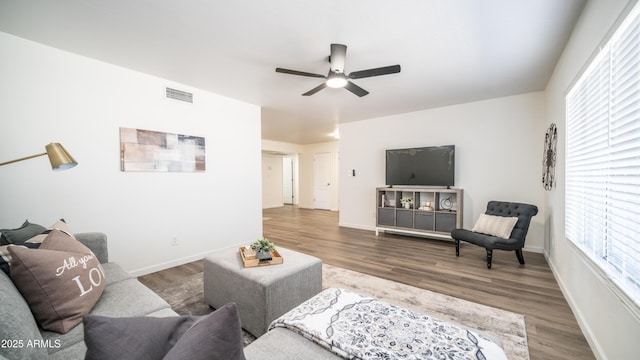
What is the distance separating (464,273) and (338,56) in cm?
289

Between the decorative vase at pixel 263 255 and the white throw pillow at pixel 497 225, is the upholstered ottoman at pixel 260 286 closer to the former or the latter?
the decorative vase at pixel 263 255

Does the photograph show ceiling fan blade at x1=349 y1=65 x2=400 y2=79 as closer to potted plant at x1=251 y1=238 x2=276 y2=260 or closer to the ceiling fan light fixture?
the ceiling fan light fixture

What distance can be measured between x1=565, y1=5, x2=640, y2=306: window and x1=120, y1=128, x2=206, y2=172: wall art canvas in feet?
13.3

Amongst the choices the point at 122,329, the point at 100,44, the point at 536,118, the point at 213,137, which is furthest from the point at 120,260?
Answer: the point at 536,118

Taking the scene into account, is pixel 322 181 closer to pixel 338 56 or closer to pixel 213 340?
pixel 338 56

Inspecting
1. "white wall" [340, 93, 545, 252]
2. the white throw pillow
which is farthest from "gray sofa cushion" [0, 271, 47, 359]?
"white wall" [340, 93, 545, 252]

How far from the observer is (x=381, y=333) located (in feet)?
3.78

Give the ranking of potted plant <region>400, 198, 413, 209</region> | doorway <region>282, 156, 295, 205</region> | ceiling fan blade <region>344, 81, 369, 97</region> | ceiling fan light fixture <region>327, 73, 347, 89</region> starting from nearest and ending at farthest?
ceiling fan light fixture <region>327, 73, 347, 89</region> → ceiling fan blade <region>344, 81, 369, 97</region> → potted plant <region>400, 198, 413, 209</region> → doorway <region>282, 156, 295, 205</region>

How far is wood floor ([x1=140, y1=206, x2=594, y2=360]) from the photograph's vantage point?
6.33ft

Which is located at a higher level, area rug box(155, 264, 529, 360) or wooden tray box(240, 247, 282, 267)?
wooden tray box(240, 247, 282, 267)

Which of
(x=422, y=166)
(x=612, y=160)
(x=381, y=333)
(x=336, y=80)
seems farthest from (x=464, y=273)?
(x=336, y=80)

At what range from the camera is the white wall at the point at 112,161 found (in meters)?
2.29

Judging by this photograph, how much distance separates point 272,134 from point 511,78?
17.6 ft

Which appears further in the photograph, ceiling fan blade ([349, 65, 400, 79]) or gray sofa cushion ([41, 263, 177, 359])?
ceiling fan blade ([349, 65, 400, 79])
